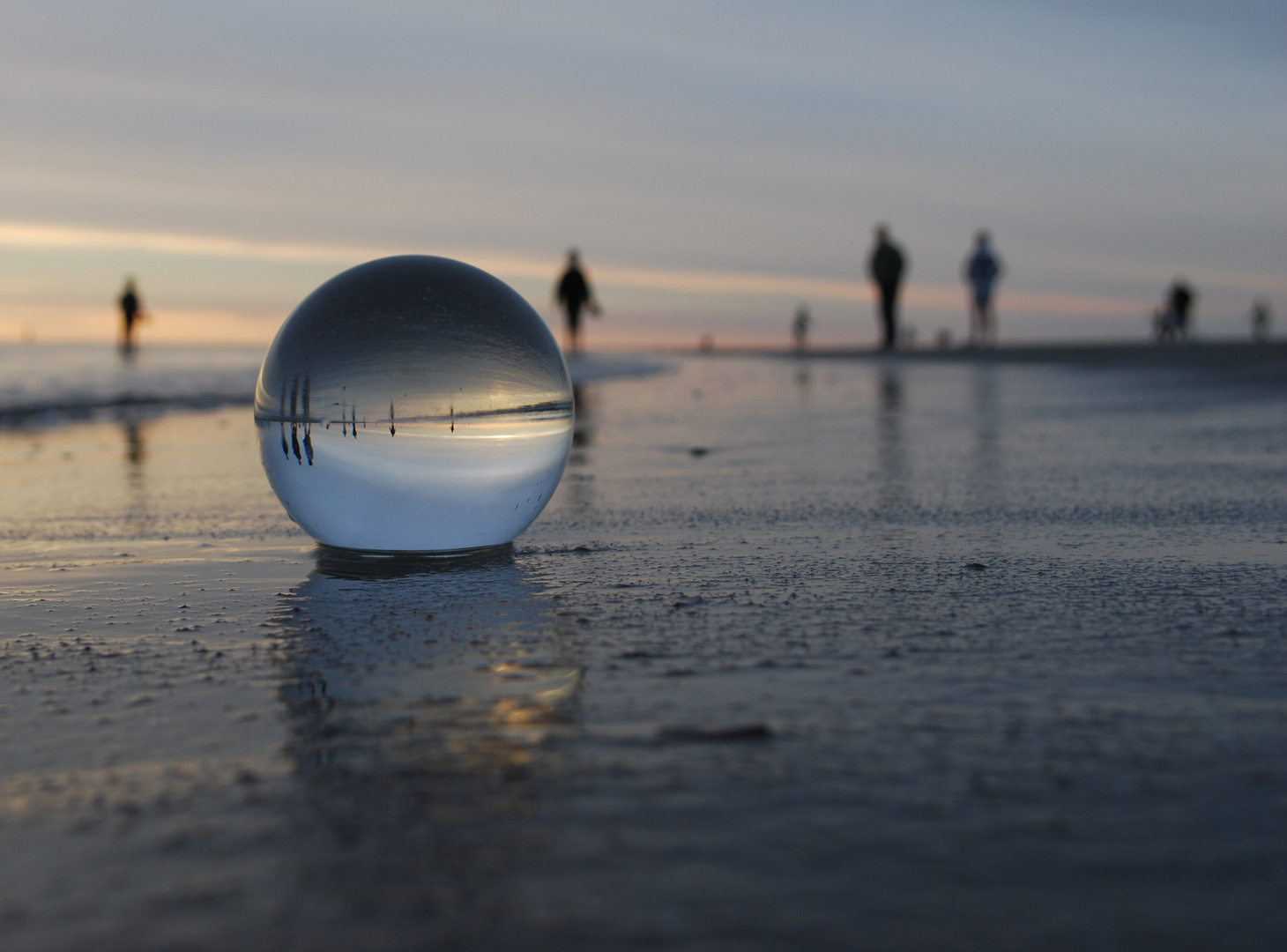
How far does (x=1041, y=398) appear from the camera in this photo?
11.8m

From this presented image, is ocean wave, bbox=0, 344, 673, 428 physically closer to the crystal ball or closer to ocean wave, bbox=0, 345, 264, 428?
ocean wave, bbox=0, 345, 264, 428

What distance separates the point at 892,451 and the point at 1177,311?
3849 centimetres

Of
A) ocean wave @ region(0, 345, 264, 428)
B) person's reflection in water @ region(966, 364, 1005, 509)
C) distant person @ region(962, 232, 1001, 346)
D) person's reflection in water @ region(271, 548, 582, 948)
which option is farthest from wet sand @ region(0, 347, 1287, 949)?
distant person @ region(962, 232, 1001, 346)

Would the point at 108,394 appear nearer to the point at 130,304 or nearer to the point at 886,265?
the point at 886,265

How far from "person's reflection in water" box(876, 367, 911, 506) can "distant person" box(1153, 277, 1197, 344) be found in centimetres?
3174

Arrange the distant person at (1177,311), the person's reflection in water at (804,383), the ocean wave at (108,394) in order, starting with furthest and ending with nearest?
the distant person at (1177,311) < the person's reflection in water at (804,383) < the ocean wave at (108,394)

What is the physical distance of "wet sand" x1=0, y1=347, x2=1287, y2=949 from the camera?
140cm

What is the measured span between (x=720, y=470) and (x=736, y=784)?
177 inches

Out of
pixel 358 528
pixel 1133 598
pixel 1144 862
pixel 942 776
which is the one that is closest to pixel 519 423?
pixel 358 528

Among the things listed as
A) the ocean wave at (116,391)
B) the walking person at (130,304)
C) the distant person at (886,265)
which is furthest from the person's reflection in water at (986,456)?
the walking person at (130,304)

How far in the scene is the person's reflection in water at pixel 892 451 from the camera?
5.12 m

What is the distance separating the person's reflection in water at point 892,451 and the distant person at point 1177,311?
3174cm

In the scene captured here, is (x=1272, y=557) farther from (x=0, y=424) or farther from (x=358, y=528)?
(x=0, y=424)

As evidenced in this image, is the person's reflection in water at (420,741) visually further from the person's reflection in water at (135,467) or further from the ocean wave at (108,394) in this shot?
the ocean wave at (108,394)
